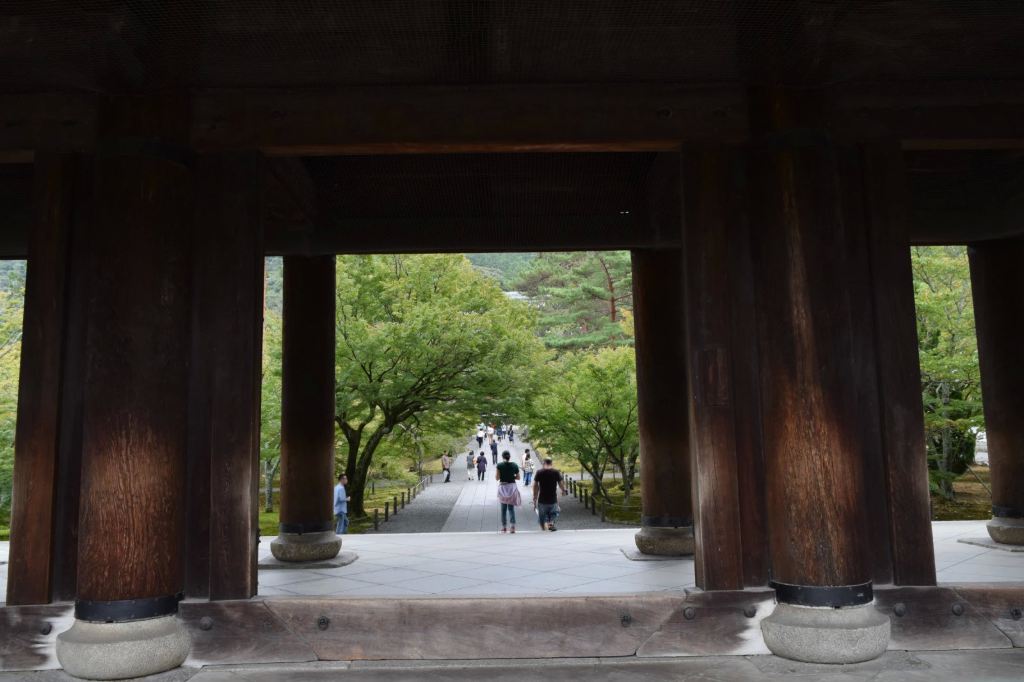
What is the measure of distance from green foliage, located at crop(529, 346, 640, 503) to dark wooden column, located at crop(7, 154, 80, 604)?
50.7 feet

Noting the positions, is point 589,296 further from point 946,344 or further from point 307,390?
point 307,390

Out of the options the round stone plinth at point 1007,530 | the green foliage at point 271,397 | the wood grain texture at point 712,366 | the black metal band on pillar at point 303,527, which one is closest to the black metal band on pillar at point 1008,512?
the round stone plinth at point 1007,530

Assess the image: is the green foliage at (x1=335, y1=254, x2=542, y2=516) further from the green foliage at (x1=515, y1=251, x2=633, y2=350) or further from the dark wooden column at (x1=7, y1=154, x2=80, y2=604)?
the green foliage at (x1=515, y1=251, x2=633, y2=350)

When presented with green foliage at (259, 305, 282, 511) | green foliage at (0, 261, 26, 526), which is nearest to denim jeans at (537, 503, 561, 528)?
green foliage at (259, 305, 282, 511)

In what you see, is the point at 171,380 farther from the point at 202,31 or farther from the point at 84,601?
the point at 202,31

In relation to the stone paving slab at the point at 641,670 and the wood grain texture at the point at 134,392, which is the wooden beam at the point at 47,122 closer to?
the wood grain texture at the point at 134,392

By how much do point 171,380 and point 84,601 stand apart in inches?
71.3

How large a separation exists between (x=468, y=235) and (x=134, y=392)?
5709 mm

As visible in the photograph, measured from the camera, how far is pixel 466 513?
945 inches

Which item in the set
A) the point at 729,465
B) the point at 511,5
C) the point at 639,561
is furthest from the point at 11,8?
the point at 639,561

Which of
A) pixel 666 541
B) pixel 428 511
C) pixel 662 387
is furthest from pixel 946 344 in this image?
pixel 428 511

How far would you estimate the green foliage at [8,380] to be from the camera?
17.7 m

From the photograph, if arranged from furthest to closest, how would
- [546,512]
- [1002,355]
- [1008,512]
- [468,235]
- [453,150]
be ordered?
[546,512] < [468,235] < [1002,355] < [1008,512] < [453,150]

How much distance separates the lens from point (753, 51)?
5863mm
